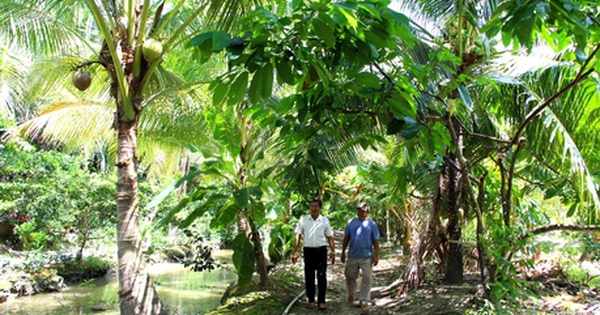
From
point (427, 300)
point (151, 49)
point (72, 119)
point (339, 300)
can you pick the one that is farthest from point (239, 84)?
point (72, 119)

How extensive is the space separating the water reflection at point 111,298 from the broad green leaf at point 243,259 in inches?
74.5

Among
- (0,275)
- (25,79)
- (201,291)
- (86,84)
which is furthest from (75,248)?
(86,84)

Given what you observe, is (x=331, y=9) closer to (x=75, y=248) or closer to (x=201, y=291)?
(x=201, y=291)

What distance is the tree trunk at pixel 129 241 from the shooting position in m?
4.58

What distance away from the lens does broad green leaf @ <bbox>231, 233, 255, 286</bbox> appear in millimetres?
5115

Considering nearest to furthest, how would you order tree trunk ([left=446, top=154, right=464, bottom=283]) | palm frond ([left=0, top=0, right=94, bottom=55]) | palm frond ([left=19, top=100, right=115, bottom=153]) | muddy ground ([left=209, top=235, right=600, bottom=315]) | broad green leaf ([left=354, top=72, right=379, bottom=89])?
1. broad green leaf ([left=354, top=72, right=379, bottom=89])
2. palm frond ([left=0, top=0, right=94, bottom=55])
3. muddy ground ([left=209, top=235, right=600, bottom=315])
4. tree trunk ([left=446, top=154, right=464, bottom=283])
5. palm frond ([left=19, top=100, right=115, bottom=153])

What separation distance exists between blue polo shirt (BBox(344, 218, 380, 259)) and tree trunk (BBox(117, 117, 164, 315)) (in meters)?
2.37

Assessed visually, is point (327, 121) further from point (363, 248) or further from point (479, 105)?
point (479, 105)

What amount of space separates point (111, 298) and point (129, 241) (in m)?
6.00

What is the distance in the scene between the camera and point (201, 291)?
34.9 ft

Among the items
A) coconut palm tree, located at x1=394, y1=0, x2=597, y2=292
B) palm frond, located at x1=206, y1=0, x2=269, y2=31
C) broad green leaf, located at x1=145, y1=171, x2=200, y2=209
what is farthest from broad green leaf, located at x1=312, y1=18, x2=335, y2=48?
broad green leaf, located at x1=145, y1=171, x2=200, y2=209

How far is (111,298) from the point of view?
981 cm

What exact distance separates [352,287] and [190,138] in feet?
14.1

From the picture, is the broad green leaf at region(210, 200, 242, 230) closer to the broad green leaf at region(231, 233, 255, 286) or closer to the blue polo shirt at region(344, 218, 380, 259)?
the broad green leaf at region(231, 233, 255, 286)
